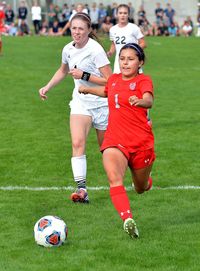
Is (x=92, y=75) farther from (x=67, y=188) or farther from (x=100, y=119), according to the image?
(x=67, y=188)

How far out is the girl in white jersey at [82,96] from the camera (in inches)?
375

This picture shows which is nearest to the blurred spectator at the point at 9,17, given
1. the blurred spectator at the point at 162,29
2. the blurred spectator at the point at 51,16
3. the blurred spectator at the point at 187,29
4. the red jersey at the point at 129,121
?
the blurred spectator at the point at 51,16

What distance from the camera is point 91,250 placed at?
7.24 meters

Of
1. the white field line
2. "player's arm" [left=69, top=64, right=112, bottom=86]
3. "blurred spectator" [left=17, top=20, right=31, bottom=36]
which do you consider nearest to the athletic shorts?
"player's arm" [left=69, top=64, right=112, bottom=86]

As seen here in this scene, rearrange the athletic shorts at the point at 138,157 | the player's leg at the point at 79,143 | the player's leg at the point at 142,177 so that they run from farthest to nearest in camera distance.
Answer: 1. the player's leg at the point at 79,143
2. the player's leg at the point at 142,177
3. the athletic shorts at the point at 138,157

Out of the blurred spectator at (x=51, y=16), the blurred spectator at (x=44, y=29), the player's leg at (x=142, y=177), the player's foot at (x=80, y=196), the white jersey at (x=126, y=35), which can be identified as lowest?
the blurred spectator at (x=44, y=29)

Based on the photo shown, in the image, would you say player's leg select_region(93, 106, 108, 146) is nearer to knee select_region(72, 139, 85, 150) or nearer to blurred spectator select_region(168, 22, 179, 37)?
knee select_region(72, 139, 85, 150)

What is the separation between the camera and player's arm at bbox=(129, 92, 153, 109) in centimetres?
741

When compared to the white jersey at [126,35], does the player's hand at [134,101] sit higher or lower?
higher

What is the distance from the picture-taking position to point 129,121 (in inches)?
312

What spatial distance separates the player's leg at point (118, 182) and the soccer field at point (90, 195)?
235 millimetres

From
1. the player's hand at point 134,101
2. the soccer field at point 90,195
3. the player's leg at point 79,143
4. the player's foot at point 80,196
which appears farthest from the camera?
the player's leg at point 79,143

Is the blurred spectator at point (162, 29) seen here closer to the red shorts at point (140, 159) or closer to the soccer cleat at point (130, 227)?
the red shorts at point (140, 159)

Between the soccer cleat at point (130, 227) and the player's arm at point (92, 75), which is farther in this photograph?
the player's arm at point (92, 75)
